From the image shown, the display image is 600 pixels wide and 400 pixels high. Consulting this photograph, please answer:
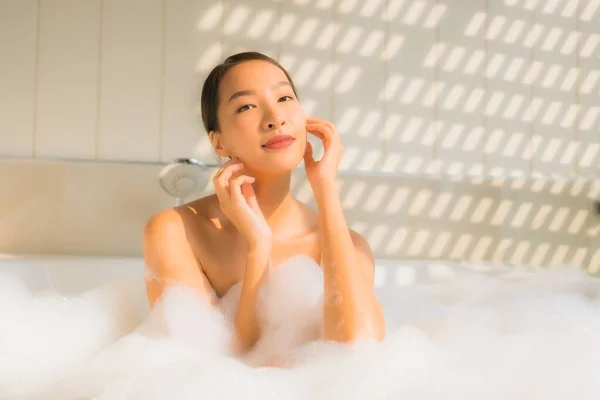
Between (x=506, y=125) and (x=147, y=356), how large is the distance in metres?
1.58

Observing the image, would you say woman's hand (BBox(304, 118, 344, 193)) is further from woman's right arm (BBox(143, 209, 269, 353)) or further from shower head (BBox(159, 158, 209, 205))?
shower head (BBox(159, 158, 209, 205))

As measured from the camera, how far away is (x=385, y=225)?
212 centimetres

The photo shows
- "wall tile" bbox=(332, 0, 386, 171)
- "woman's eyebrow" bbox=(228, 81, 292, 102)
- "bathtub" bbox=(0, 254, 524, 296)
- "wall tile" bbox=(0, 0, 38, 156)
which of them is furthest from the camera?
"wall tile" bbox=(332, 0, 386, 171)

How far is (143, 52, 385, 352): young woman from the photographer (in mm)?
1194

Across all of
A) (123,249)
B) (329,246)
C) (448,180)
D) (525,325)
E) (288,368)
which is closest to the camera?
(288,368)

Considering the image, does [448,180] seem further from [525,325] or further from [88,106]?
[88,106]

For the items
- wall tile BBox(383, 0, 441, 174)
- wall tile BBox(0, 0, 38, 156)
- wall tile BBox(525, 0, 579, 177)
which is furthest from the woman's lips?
wall tile BBox(525, 0, 579, 177)

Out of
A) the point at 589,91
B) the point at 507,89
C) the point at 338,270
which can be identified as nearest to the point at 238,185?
the point at 338,270

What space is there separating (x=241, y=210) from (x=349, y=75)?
1.02m

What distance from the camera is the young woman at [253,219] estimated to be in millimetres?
1194

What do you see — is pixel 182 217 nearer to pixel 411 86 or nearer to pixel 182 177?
pixel 182 177

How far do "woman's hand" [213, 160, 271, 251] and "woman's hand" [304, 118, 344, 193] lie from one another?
0.13m

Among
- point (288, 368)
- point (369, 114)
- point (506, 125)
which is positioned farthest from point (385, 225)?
point (288, 368)

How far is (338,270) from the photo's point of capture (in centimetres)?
119
